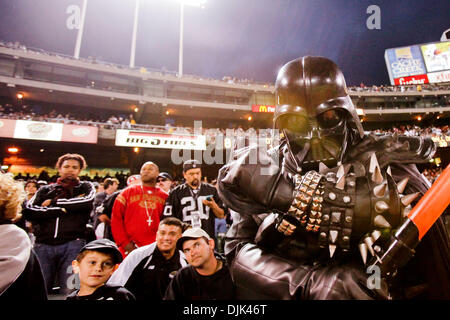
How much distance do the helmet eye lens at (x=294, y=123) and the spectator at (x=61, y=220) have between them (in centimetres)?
309

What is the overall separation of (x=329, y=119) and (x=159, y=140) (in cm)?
1445

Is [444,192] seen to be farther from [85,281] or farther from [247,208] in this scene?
[85,281]

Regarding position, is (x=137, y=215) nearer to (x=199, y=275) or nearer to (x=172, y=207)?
(x=172, y=207)

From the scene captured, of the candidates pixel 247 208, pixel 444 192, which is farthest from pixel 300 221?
pixel 444 192

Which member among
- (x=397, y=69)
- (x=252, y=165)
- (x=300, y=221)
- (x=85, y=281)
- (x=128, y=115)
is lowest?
(x=85, y=281)

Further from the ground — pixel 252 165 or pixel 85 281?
pixel 252 165

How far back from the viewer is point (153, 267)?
276cm

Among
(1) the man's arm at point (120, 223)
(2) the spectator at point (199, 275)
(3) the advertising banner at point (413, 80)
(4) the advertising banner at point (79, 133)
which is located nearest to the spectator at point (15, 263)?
(2) the spectator at point (199, 275)

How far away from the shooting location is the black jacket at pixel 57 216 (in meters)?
3.19

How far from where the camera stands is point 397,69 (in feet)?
84.5

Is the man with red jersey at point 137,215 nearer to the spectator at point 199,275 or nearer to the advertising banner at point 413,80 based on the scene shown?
the spectator at point 199,275

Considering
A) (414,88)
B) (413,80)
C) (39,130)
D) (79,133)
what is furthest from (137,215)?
(414,88)

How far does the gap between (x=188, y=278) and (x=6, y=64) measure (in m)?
24.6
